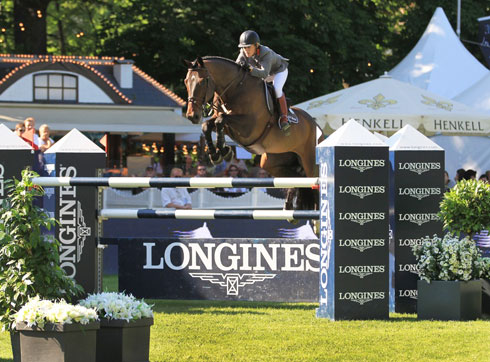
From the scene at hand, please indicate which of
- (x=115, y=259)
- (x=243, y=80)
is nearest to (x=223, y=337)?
(x=243, y=80)

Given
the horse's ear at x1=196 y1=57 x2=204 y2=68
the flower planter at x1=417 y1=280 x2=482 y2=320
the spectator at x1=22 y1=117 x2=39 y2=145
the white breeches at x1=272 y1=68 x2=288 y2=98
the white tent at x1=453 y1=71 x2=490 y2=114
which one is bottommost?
the flower planter at x1=417 y1=280 x2=482 y2=320

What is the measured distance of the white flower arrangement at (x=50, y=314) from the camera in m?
5.18

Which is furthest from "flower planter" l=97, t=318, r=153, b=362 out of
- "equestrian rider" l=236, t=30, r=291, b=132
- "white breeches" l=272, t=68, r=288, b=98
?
"white breeches" l=272, t=68, r=288, b=98

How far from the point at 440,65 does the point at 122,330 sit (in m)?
18.6

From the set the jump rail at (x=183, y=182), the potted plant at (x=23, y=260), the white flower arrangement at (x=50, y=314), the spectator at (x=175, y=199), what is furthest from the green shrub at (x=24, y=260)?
the spectator at (x=175, y=199)

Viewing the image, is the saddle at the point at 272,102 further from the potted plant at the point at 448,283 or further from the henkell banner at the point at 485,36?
the henkell banner at the point at 485,36

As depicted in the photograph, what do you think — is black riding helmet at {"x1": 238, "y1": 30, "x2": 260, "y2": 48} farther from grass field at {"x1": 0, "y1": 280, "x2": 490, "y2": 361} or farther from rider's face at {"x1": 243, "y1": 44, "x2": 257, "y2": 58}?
grass field at {"x1": 0, "y1": 280, "x2": 490, "y2": 361}

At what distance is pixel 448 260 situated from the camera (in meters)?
7.50

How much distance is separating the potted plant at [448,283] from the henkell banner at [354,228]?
0.29 meters

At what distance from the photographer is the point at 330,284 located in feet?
24.5

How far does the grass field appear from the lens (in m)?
5.96

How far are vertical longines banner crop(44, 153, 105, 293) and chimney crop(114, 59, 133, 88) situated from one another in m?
17.0

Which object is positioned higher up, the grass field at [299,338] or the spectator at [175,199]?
the spectator at [175,199]

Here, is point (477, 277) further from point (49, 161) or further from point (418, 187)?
point (49, 161)
